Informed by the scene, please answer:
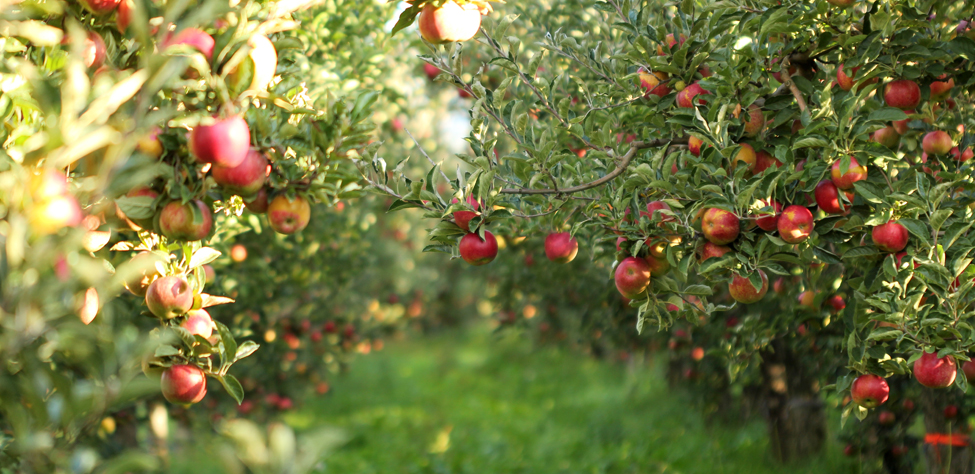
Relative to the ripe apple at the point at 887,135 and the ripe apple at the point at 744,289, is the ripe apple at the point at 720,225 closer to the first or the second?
the ripe apple at the point at 744,289

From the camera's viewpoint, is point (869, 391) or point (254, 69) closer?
point (254, 69)

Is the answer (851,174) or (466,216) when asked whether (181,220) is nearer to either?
(466,216)

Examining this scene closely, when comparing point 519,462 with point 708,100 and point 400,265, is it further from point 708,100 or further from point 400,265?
point 400,265

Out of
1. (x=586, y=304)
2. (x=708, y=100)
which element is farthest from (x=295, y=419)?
(x=708, y=100)

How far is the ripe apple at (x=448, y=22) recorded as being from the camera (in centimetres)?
209

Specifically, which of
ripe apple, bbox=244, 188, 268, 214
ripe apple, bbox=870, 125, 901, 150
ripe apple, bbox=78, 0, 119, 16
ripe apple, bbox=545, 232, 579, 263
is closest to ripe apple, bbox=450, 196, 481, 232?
ripe apple, bbox=545, 232, 579, 263

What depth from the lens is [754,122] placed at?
246 centimetres

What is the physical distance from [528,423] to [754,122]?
20.3 feet

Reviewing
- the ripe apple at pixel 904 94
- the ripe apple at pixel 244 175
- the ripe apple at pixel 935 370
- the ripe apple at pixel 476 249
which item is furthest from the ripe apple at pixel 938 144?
the ripe apple at pixel 244 175

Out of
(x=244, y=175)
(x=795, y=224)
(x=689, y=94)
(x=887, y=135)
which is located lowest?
(x=887, y=135)

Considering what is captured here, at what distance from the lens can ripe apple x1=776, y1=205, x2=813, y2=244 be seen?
2062mm

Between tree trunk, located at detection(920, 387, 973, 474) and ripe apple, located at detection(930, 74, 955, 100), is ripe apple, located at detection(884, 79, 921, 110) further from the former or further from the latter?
tree trunk, located at detection(920, 387, 973, 474)

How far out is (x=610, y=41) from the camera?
133 inches

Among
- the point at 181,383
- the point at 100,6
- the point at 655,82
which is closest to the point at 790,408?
the point at 655,82
